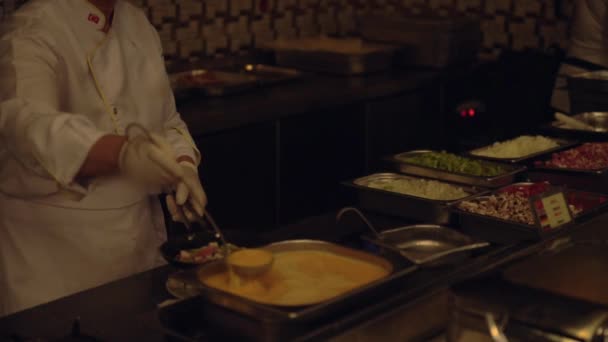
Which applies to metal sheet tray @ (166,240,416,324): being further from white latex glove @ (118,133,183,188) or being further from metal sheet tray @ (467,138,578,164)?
metal sheet tray @ (467,138,578,164)

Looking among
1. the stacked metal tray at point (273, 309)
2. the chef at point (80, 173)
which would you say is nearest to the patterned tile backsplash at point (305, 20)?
the chef at point (80, 173)

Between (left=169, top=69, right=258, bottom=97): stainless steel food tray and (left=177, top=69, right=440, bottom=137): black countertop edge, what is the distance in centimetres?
3

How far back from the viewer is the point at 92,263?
102 inches

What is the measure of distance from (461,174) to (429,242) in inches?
19.7

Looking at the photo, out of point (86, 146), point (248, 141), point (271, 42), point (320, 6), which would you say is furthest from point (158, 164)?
point (320, 6)

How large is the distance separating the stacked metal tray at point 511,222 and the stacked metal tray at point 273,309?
0.45 metres

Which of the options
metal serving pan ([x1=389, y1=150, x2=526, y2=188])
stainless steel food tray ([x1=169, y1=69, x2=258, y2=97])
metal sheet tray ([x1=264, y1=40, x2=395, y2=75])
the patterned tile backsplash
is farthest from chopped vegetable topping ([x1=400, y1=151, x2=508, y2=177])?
the patterned tile backsplash

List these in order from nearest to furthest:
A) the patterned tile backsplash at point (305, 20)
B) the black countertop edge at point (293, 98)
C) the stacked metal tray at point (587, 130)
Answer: the stacked metal tray at point (587, 130) < the black countertop edge at point (293, 98) < the patterned tile backsplash at point (305, 20)

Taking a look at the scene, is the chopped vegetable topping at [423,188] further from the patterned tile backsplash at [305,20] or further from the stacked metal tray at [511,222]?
the patterned tile backsplash at [305,20]

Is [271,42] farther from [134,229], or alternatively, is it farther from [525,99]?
[134,229]

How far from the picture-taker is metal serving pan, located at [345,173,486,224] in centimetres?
246

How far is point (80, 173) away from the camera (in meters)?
2.21

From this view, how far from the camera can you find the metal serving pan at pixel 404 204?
2.46 metres

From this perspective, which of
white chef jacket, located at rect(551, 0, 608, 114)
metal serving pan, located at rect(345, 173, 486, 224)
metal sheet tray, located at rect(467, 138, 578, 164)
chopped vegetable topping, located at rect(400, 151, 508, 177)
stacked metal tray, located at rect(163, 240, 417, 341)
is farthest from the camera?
white chef jacket, located at rect(551, 0, 608, 114)
